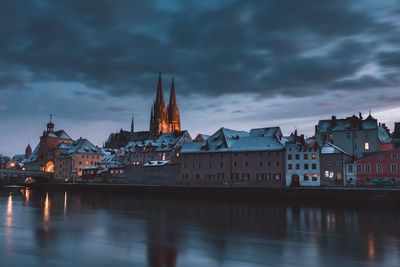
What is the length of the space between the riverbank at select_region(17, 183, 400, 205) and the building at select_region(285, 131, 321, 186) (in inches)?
367

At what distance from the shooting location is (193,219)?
40312 mm

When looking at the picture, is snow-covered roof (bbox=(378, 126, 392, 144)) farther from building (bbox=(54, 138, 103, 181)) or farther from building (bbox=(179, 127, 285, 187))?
building (bbox=(54, 138, 103, 181))

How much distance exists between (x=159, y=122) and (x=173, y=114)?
28.3ft

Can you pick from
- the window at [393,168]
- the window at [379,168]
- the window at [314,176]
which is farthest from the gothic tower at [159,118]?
the window at [393,168]

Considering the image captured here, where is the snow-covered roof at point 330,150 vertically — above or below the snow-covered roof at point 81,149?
below

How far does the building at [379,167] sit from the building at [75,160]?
73167 mm

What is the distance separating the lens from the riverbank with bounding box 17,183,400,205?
2050 inches

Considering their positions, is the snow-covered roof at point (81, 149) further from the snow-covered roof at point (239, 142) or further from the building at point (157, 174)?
the snow-covered roof at point (239, 142)

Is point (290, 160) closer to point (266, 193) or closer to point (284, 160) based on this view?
point (284, 160)

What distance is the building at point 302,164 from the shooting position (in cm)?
6856

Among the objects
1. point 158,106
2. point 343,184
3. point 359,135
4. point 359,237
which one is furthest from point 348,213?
point 158,106

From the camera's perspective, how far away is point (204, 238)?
2970cm

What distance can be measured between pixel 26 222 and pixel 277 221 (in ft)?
76.4

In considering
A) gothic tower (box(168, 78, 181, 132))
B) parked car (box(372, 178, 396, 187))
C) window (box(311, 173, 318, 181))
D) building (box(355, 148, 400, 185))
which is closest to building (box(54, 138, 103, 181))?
gothic tower (box(168, 78, 181, 132))
